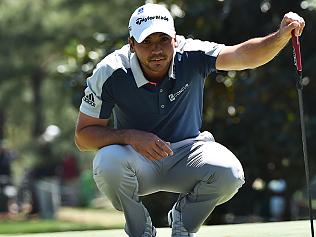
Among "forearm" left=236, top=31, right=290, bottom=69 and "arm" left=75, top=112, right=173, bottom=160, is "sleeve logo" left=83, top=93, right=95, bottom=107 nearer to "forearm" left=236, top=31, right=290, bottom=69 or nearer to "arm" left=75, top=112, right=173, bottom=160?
"arm" left=75, top=112, right=173, bottom=160

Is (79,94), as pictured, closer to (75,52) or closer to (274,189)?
(75,52)

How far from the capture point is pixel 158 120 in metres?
4.83

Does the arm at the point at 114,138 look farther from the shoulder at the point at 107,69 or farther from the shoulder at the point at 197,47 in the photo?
the shoulder at the point at 197,47

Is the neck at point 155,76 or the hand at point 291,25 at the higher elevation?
the hand at point 291,25

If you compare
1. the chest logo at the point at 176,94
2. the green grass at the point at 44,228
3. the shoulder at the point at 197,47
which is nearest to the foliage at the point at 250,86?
the green grass at the point at 44,228

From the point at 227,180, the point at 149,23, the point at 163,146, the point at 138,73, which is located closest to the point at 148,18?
the point at 149,23

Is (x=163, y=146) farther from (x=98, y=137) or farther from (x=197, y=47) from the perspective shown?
(x=197, y=47)

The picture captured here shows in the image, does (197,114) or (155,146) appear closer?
(155,146)

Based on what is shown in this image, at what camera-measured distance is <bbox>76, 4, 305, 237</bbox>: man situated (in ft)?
15.3

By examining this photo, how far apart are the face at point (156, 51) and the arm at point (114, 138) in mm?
324

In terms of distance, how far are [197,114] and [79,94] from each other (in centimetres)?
574

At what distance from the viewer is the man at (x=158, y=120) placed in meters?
4.68

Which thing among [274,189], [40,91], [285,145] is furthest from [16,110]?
[285,145]

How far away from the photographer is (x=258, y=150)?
1101cm
